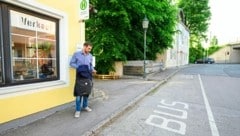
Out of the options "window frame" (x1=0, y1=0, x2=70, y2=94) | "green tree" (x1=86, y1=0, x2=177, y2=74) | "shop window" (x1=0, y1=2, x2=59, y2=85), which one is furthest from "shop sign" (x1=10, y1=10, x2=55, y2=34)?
"green tree" (x1=86, y1=0, x2=177, y2=74)

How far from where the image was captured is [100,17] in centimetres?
1480

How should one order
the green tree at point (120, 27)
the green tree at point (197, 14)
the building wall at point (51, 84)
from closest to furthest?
the building wall at point (51, 84) < the green tree at point (120, 27) < the green tree at point (197, 14)

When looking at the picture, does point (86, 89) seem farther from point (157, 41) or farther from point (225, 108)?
point (157, 41)

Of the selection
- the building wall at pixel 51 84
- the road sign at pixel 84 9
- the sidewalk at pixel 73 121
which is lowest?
the sidewalk at pixel 73 121

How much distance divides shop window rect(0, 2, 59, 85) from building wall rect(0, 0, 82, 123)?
18 cm

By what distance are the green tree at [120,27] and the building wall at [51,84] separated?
711 centimetres

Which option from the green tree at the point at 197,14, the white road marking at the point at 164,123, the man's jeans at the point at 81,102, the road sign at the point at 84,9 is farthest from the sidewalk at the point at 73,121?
the green tree at the point at 197,14

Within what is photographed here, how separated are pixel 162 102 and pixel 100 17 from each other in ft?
26.8

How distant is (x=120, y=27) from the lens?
15023 millimetres

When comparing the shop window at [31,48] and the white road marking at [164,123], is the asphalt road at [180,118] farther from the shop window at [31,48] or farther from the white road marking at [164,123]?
the shop window at [31,48]

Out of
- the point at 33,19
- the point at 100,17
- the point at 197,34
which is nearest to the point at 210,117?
the point at 33,19

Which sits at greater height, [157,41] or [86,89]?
[157,41]

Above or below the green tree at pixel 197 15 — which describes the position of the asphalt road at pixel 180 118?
below

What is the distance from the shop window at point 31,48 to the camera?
16.6 feet
